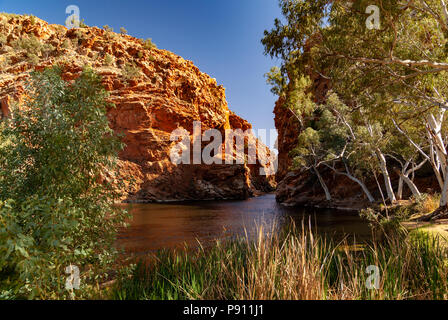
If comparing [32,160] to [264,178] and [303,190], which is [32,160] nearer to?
[303,190]

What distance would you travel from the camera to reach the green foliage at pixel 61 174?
384cm

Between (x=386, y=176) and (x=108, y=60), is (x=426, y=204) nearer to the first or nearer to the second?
(x=386, y=176)

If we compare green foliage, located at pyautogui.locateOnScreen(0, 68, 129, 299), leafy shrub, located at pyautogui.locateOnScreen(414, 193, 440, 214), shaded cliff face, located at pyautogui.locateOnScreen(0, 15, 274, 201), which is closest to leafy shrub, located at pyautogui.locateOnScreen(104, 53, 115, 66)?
shaded cliff face, located at pyautogui.locateOnScreen(0, 15, 274, 201)

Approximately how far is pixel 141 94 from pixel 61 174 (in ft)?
149

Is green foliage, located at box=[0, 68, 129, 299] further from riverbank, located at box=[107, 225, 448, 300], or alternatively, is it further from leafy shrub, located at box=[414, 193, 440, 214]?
leafy shrub, located at box=[414, 193, 440, 214]

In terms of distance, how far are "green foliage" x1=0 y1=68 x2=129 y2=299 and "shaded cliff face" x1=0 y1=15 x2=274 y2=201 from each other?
39.8 meters

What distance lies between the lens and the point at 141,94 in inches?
1831

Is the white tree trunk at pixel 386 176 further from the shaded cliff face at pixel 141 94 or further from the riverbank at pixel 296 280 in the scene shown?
the shaded cliff face at pixel 141 94

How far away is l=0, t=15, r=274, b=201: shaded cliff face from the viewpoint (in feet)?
145

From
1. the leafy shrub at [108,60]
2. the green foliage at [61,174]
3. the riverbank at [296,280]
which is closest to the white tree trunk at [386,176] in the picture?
the riverbank at [296,280]

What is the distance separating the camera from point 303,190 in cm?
3669

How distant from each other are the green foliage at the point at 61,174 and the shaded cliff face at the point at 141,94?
131 ft

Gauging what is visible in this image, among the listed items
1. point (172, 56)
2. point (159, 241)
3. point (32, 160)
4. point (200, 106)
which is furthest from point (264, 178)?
point (32, 160)

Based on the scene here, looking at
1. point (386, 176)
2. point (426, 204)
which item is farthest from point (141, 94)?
point (426, 204)
